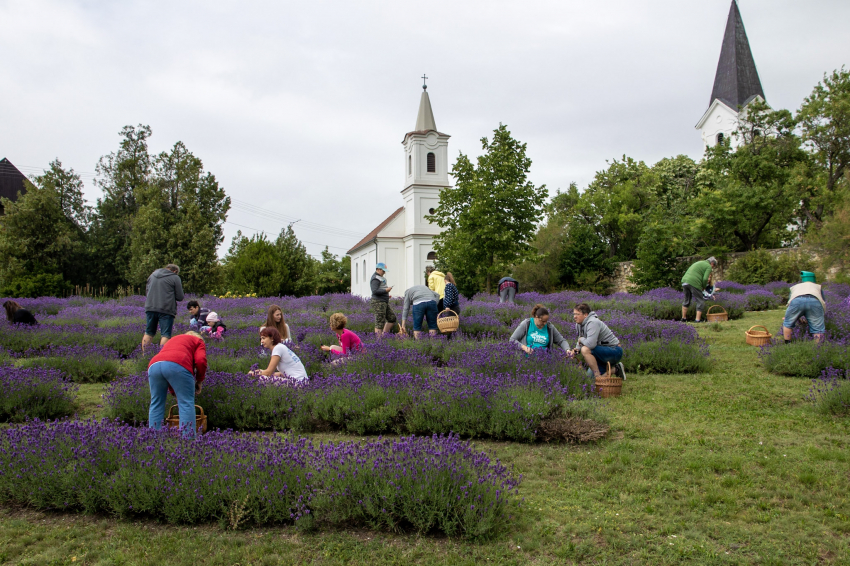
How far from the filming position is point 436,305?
33.7ft

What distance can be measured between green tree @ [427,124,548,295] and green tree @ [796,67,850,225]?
591 inches

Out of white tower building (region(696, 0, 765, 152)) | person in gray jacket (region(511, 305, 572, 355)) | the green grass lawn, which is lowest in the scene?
the green grass lawn

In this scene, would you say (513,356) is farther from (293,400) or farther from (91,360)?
(91,360)

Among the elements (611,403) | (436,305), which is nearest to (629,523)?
(611,403)

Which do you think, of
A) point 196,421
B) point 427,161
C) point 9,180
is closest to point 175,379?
point 196,421

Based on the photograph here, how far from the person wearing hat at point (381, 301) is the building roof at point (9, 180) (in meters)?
48.6

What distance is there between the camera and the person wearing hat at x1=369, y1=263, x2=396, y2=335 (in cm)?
1070

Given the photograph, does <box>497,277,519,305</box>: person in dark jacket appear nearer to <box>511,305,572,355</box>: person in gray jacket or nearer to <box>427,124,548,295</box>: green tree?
<box>511,305,572,355</box>: person in gray jacket

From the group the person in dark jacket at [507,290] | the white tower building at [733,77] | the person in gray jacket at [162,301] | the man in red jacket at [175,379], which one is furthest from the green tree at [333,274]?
the man in red jacket at [175,379]

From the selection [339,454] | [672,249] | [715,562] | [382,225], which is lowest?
[715,562]

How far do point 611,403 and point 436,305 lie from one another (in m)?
4.29

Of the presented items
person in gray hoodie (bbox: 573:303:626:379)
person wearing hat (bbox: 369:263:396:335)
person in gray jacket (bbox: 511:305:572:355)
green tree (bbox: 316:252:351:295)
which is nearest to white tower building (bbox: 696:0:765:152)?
green tree (bbox: 316:252:351:295)

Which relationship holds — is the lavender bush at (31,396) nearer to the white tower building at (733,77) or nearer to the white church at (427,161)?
the white church at (427,161)

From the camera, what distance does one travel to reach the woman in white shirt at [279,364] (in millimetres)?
6617
